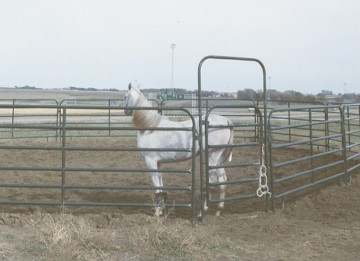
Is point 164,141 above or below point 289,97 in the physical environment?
below

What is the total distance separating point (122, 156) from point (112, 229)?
6.17 m

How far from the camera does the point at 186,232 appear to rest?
493cm

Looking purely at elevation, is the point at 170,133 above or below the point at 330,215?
above

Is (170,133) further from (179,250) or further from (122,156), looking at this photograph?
(122,156)

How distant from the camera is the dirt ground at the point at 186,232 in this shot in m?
4.33

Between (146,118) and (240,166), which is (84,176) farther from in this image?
(240,166)

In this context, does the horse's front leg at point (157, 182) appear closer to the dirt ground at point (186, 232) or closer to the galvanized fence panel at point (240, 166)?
the dirt ground at point (186, 232)

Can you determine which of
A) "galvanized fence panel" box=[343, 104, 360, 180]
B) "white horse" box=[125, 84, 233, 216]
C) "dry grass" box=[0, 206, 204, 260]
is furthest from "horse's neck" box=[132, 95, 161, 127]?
"galvanized fence panel" box=[343, 104, 360, 180]

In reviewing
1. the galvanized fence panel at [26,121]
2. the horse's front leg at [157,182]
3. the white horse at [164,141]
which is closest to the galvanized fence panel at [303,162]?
the white horse at [164,141]

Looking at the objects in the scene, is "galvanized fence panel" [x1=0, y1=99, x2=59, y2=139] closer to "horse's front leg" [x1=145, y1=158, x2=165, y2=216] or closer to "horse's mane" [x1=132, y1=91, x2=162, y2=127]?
"horse's mane" [x1=132, y1=91, x2=162, y2=127]

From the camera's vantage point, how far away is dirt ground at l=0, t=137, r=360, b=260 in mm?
4328

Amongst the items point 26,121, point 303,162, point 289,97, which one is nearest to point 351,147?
point 303,162

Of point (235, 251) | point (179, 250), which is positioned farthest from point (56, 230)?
point (235, 251)

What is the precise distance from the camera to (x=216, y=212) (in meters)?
6.14
